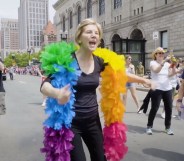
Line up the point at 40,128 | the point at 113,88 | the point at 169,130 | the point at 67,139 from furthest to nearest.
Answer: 1. the point at 40,128
2. the point at 169,130
3. the point at 113,88
4. the point at 67,139

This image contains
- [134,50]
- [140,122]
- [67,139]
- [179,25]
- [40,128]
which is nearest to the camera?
[67,139]

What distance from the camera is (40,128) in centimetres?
719

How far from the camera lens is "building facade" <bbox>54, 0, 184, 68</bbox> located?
83.7 ft

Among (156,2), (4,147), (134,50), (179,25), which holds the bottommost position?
(4,147)

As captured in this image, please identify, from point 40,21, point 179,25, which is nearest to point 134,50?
point 179,25

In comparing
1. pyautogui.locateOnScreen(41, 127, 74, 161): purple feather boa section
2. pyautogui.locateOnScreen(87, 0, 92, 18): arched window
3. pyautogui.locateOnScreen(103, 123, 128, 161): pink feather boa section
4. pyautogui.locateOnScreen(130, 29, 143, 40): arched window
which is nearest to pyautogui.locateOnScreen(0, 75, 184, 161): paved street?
pyautogui.locateOnScreen(103, 123, 128, 161): pink feather boa section

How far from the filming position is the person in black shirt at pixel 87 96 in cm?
284

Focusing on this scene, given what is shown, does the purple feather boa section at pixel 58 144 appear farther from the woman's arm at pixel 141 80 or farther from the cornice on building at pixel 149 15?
the cornice on building at pixel 149 15

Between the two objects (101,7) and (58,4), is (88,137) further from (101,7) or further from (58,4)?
(58,4)

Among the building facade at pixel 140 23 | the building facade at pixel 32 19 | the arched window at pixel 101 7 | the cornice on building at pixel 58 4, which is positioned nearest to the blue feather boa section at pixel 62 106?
the building facade at pixel 140 23

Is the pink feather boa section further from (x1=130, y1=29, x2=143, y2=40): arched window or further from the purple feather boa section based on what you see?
(x1=130, y1=29, x2=143, y2=40): arched window

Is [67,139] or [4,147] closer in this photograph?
[67,139]

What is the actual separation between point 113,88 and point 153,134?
349 centimetres

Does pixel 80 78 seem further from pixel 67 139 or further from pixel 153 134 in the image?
pixel 153 134
